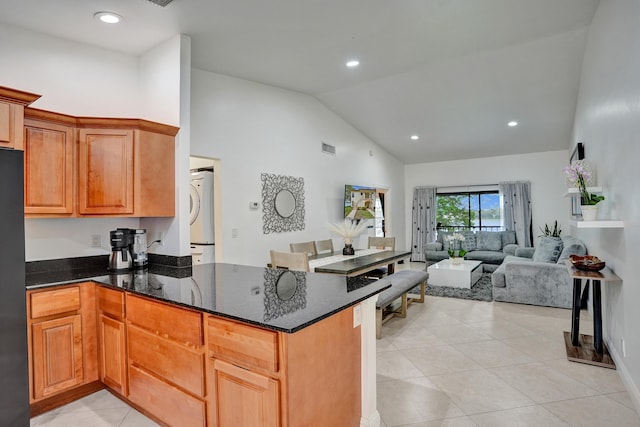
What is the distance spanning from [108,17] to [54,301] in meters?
2.05

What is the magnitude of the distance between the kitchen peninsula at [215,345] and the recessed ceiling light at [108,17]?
1.91m

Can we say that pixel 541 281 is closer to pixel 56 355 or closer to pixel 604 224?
pixel 604 224

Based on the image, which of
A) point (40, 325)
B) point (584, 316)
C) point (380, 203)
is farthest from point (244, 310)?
point (380, 203)

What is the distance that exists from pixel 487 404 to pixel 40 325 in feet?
9.68

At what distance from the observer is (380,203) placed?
9.27 meters

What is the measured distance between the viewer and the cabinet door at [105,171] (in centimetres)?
267

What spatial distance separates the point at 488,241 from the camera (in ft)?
26.1

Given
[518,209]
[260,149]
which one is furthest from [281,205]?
[518,209]

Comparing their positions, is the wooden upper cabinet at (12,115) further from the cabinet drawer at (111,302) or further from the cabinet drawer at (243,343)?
the cabinet drawer at (243,343)

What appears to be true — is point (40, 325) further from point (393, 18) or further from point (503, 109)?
point (503, 109)

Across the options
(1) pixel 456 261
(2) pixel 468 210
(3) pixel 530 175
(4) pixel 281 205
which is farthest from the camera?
(2) pixel 468 210

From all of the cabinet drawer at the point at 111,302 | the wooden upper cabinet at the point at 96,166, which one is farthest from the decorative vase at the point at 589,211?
the cabinet drawer at the point at 111,302

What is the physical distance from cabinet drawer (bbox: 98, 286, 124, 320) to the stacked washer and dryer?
2.07 m

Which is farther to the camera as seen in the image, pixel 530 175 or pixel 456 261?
pixel 530 175
